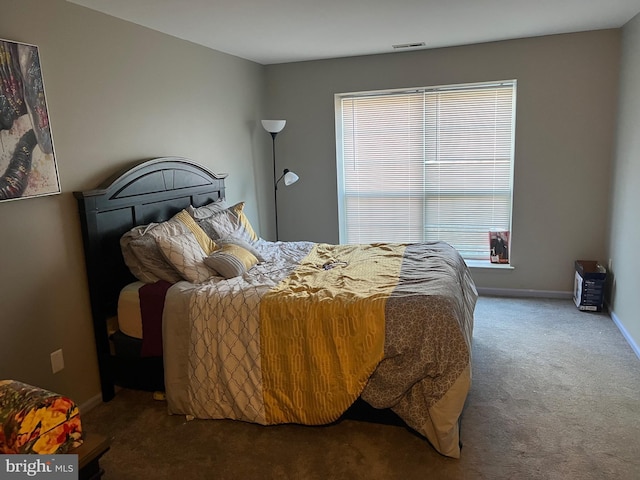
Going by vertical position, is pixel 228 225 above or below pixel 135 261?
above

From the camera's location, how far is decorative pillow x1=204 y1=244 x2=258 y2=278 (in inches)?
117

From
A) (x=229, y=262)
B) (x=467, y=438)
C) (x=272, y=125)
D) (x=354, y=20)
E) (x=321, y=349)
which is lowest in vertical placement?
(x=467, y=438)

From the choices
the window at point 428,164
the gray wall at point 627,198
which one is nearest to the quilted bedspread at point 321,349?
the gray wall at point 627,198

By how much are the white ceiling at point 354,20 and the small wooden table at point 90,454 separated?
235cm

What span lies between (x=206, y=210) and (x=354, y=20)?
1.76m

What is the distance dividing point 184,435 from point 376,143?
11.2 feet

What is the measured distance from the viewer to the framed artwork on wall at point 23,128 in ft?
7.33

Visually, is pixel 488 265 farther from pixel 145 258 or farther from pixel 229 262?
pixel 145 258

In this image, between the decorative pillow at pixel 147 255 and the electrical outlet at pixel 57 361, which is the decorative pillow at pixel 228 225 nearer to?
the decorative pillow at pixel 147 255

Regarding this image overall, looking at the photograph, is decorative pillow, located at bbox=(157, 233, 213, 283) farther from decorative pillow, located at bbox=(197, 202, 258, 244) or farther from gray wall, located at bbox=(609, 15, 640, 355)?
gray wall, located at bbox=(609, 15, 640, 355)

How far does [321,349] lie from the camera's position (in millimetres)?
2416

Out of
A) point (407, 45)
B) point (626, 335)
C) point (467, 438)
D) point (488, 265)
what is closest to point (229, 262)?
point (467, 438)

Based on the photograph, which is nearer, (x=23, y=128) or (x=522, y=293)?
(x=23, y=128)

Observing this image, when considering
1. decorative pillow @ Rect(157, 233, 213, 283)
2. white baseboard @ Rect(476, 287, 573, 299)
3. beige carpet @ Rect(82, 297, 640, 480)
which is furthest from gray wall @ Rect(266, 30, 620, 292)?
decorative pillow @ Rect(157, 233, 213, 283)
